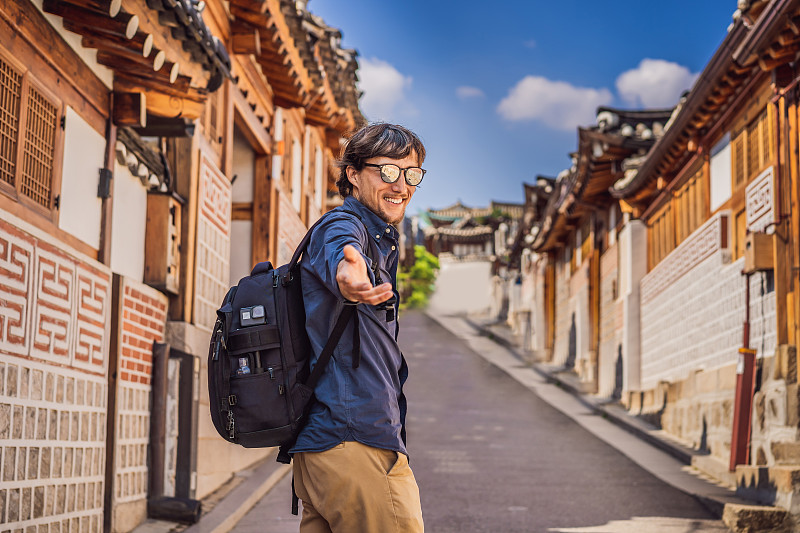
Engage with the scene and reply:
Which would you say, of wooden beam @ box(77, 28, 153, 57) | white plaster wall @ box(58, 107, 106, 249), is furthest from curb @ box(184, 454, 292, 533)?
wooden beam @ box(77, 28, 153, 57)

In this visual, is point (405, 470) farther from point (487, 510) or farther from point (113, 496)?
point (487, 510)

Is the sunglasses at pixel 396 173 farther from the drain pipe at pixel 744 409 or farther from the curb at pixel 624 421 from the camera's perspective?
the curb at pixel 624 421

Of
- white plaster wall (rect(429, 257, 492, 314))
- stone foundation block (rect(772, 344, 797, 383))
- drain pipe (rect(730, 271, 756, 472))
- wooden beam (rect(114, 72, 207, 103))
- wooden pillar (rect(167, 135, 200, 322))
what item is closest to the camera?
wooden beam (rect(114, 72, 207, 103))

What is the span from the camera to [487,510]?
31.6 ft

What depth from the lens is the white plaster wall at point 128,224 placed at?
8.20 metres

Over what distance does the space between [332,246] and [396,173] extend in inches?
22.2

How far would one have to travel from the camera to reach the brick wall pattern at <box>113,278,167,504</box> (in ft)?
25.6

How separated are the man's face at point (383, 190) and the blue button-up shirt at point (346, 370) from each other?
0.21 m

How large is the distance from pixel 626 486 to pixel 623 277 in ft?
34.6

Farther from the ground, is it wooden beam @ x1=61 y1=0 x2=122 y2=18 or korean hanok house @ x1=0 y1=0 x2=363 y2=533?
wooden beam @ x1=61 y1=0 x2=122 y2=18

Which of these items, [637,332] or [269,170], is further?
[637,332]

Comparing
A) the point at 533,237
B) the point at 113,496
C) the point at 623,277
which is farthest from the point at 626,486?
the point at 533,237

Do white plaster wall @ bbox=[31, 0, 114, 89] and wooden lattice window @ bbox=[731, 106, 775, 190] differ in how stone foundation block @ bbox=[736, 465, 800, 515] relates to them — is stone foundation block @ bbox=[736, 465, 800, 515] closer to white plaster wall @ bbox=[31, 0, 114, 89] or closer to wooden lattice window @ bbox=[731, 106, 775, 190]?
wooden lattice window @ bbox=[731, 106, 775, 190]

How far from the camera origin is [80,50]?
704cm
